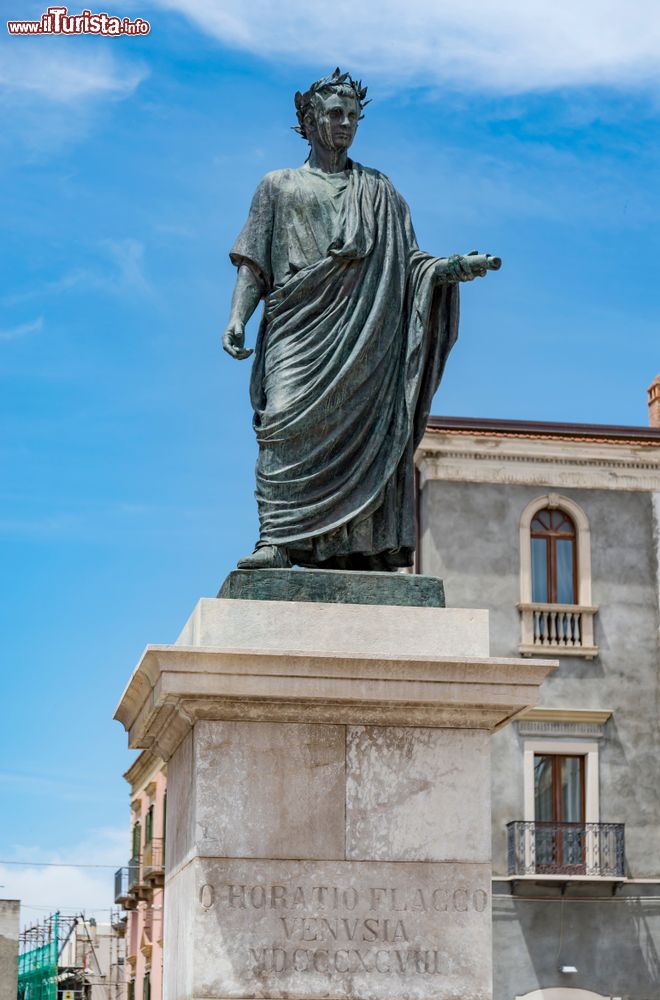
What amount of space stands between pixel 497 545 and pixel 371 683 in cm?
2503

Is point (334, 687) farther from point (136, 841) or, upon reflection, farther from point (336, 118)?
point (136, 841)

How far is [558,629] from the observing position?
32.3 meters

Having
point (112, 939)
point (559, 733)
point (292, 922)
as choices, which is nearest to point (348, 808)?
point (292, 922)

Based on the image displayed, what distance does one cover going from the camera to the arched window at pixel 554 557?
3247 cm

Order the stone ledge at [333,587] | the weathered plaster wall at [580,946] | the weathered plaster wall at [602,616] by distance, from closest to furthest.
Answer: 1. the stone ledge at [333,587]
2. the weathered plaster wall at [580,946]
3. the weathered plaster wall at [602,616]

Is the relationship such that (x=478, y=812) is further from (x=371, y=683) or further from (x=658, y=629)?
(x=658, y=629)

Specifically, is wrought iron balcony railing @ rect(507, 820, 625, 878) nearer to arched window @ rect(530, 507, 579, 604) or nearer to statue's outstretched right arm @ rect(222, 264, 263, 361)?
arched window @ rect(530, 507, 579, 604)

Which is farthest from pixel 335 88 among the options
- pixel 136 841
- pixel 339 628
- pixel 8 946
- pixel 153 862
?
pixel 136 841

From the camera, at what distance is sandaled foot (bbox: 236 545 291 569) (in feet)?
25.7

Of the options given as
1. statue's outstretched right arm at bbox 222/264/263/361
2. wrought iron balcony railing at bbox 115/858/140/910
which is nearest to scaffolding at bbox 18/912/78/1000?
wrought iron balcony railing at bbox 115/858/140/910

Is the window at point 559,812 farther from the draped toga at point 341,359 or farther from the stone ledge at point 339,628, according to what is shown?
the stone ledge at point 339,628

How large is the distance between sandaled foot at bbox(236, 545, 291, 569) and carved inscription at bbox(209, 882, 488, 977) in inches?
54.8

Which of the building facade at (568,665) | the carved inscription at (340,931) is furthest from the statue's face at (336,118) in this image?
the building facade at (568,665)

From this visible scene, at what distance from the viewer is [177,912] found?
7711mm
